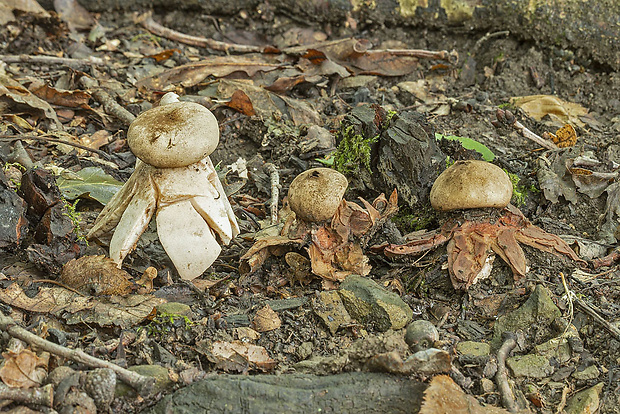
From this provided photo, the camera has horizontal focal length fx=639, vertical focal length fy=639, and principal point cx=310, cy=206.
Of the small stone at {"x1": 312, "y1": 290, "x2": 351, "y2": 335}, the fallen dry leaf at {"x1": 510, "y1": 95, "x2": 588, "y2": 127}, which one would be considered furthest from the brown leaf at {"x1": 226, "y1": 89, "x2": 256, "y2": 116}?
the fallen dry leaf at {"x1": 510, "y1": 95, "x2": 588, "y2": 127}

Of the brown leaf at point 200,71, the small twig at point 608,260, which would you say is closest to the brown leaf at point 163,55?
the brown leaf at point 200,71

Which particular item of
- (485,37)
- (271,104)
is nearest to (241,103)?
(271,104)

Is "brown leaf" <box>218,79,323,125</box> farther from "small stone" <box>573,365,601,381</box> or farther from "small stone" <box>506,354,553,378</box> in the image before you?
"small stone" <box>573,365,601,381</box>

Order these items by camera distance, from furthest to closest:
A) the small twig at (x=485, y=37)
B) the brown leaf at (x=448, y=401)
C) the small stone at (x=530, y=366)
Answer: the small twig at (x=485, y=37), the small stone at (x=530, y=366), the brown leaf at (x=448, y=401)

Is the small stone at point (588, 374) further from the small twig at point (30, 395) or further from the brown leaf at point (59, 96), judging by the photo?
the brown leaf at point (59, 96)

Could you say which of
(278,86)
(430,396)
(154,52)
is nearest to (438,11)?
(278,86)
